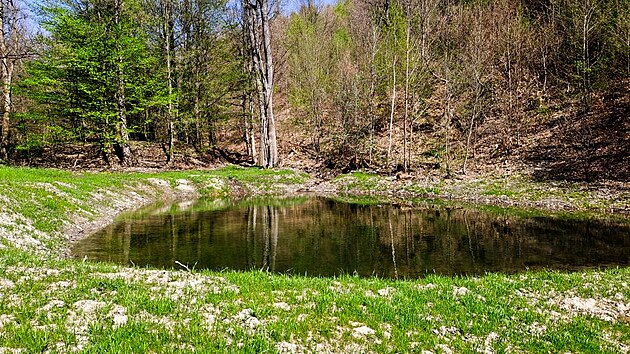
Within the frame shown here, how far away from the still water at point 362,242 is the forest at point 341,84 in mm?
11867

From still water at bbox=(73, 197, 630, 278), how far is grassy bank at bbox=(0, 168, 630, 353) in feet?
8.28

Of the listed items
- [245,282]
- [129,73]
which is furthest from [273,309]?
[129,73]

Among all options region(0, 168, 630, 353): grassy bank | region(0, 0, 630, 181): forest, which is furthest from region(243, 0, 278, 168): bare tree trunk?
region(0, 168, 630, 353): grassy bank

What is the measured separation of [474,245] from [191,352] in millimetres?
12025

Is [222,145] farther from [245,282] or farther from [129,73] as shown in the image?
[245,282]

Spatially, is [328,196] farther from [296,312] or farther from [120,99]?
[296,312]

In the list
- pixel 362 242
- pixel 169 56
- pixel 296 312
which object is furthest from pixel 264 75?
pixel 296 312

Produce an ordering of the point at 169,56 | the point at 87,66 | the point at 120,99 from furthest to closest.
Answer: the point at 169,56, the point at 120,99, the point at 87,66

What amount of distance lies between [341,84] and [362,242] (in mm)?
26634

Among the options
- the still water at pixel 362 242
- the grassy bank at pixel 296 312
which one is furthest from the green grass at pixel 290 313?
the still water at pixel 362 242

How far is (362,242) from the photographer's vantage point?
50.9 ft

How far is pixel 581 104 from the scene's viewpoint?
117ft

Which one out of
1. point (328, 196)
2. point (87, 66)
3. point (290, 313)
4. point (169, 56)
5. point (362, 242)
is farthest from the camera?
point (169, 56)

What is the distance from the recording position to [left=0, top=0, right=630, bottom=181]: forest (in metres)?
32.5
